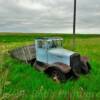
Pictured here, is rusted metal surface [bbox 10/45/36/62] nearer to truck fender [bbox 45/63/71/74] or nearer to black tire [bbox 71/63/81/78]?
truck fender [bbox 45/63/71/74]

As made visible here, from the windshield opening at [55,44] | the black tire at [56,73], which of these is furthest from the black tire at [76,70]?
the windshield opening at [55,44]

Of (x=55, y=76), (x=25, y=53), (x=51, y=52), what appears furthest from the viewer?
(x=25, y=53)

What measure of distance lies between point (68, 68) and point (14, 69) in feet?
11.7

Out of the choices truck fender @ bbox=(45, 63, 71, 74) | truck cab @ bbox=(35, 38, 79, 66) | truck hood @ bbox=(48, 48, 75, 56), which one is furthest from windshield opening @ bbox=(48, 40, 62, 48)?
truck fender @ bbox=(45, 63, 71, 74)

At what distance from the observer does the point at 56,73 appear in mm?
15242

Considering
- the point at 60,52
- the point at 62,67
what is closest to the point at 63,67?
the point at 62,67

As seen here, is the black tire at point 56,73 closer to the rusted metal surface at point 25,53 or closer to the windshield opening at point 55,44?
the windshield opening at point 55,44

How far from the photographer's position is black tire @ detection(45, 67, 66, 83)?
1495 centimetres

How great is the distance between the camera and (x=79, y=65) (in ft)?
53.0

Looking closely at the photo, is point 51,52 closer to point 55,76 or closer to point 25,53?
point 55,76

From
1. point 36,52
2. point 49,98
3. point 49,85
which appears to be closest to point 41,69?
point 36,52

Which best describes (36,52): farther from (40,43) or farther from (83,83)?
(83,83)

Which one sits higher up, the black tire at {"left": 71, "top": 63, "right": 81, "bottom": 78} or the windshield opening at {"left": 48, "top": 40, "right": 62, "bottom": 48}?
the windshield opening at {"left": 48, "top": 40, "right": 62, "bottom": 48}

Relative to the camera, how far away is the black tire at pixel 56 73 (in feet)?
49.0
